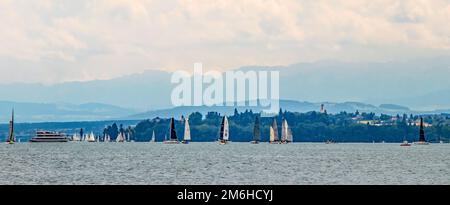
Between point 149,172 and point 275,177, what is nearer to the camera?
point 275,177
